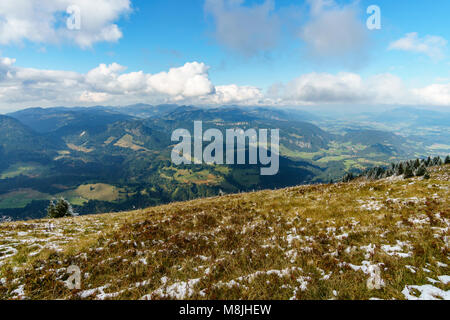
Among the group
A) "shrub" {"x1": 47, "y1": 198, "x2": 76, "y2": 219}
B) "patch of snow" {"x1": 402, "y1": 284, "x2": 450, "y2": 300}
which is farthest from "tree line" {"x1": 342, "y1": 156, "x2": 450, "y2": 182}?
"shrub" {"x1": 47, "y1": 198, "x2": 76, "y2": 219}

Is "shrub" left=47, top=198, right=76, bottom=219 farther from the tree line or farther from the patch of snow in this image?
the tree line

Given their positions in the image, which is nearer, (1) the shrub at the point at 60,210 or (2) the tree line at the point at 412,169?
(2) the tree line at the point at 412,169

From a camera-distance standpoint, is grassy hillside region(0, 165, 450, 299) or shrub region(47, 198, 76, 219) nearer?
grassy hillside region(0, 165, 450, 299)

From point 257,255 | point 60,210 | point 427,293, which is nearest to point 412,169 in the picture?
point 427,293

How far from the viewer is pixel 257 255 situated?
891cm

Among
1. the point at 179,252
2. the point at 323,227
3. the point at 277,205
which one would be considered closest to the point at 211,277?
the point at 179,252

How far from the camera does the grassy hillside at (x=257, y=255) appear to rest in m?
6.55

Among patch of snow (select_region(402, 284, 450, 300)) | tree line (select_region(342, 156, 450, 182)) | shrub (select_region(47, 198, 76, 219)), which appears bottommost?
shrub (select_region(47, 198, 76, 219))

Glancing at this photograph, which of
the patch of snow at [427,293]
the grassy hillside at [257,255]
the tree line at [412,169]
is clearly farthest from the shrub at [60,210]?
the tree line at [412,169]

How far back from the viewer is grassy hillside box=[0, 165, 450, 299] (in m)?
6.55

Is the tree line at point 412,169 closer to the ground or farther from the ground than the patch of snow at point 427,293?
closer to the ground

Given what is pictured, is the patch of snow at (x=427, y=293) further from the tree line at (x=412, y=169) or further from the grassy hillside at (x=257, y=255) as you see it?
the tree line at (x=412, y=169)

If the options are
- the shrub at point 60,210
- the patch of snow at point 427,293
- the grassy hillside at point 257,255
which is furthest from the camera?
the shrub at point 60,210

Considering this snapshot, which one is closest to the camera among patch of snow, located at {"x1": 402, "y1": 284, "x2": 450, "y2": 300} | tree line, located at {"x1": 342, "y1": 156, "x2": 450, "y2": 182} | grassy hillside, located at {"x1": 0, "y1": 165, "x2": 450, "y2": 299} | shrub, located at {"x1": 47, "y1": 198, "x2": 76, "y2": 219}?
patch of snow, located at {"x1": 402, "y1": 284, "x2": 450, "y2": 300}
